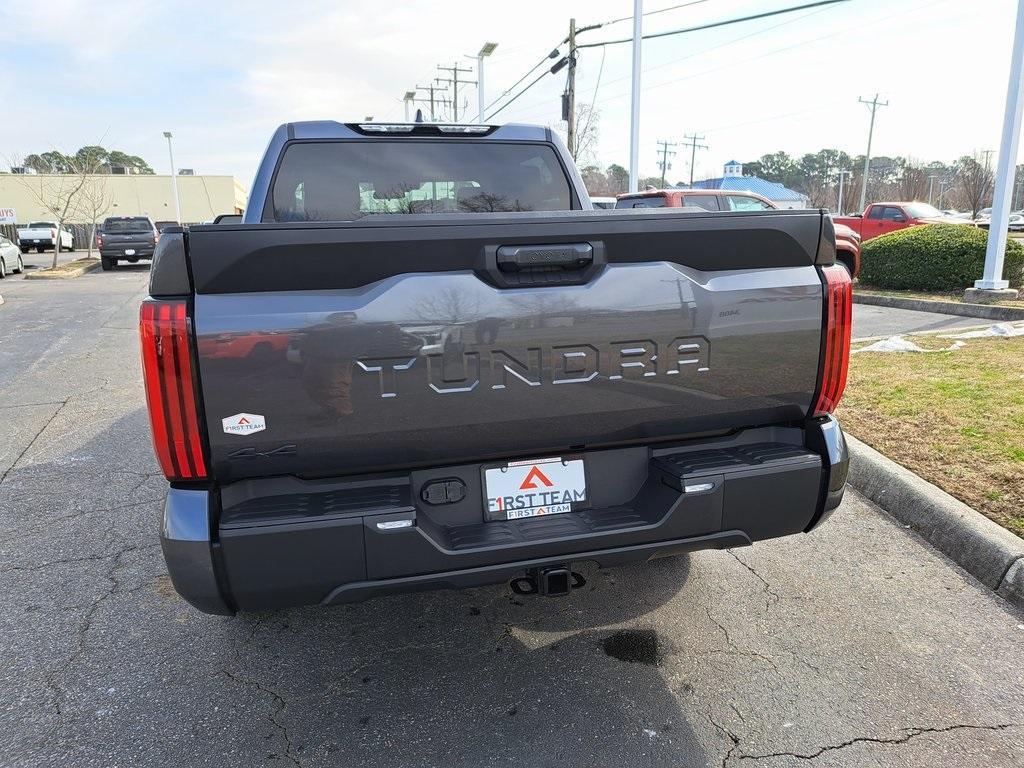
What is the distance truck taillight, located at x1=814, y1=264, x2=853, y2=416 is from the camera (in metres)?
2.47

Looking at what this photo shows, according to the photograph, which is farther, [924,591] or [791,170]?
[791,170]

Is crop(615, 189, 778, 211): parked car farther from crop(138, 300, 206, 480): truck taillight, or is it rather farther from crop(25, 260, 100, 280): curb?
crop(25, 260, 100, 280): curb

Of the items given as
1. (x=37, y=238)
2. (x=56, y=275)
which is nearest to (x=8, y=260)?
(x=56, y=275)

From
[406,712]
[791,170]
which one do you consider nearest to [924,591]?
[406,712]

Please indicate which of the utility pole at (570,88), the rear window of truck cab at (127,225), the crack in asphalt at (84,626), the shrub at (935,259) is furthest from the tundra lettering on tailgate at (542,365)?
the rear window of truck cab at (127,225)

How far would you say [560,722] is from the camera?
2471mm

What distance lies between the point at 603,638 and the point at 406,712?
88cm

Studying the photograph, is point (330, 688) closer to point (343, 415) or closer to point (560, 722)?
point (560, 722)

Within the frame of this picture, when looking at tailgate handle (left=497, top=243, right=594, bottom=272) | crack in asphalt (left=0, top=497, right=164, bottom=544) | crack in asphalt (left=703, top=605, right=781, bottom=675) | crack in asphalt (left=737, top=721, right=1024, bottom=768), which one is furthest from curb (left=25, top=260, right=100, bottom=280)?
crack in asphalt (left=737, top=721, right=1024, bottom=768)

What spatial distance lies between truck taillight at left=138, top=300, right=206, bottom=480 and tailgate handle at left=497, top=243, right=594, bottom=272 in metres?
0.95

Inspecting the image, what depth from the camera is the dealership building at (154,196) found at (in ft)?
182

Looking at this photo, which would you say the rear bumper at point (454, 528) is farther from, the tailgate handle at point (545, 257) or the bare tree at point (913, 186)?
the bare tree at point (913, 186)

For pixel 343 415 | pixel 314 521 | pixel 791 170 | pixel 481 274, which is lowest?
pixel 314 521

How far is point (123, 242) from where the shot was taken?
24.5 metres
